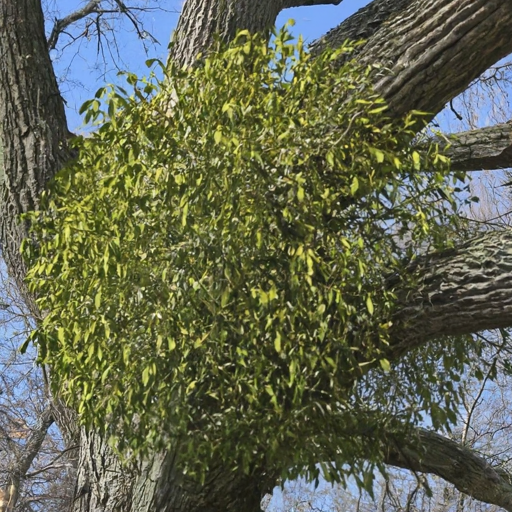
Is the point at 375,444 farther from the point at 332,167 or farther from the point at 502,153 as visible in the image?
the point at 502,153

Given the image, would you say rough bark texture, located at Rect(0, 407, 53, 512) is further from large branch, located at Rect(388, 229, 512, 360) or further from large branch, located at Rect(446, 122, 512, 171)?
large branch, located at Rect(388, 229, 512, 360)

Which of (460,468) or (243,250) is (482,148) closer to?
(460,468)

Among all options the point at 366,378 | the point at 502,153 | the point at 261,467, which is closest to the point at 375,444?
the point at 366,378

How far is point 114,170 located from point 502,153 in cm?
210

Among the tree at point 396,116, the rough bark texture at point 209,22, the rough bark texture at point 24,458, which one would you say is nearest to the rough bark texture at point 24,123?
the tree at point 396,116

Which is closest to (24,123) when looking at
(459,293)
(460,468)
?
(459,293)

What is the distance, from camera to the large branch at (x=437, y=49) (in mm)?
2822

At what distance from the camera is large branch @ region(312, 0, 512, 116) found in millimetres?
2822

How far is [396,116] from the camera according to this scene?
9.52 ft

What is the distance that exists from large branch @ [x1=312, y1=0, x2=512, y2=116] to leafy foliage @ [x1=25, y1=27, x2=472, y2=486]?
0.36 m

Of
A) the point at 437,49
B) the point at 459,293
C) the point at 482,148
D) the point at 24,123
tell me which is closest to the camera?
the point at 459,293

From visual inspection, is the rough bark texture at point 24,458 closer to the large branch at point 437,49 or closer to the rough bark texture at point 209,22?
the rough bark texture at point 209,22

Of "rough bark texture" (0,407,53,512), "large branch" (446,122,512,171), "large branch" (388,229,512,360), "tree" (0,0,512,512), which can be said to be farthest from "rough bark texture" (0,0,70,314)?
"rough bark texture" (0,407,53,512)

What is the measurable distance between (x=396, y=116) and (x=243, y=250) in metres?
0.96
